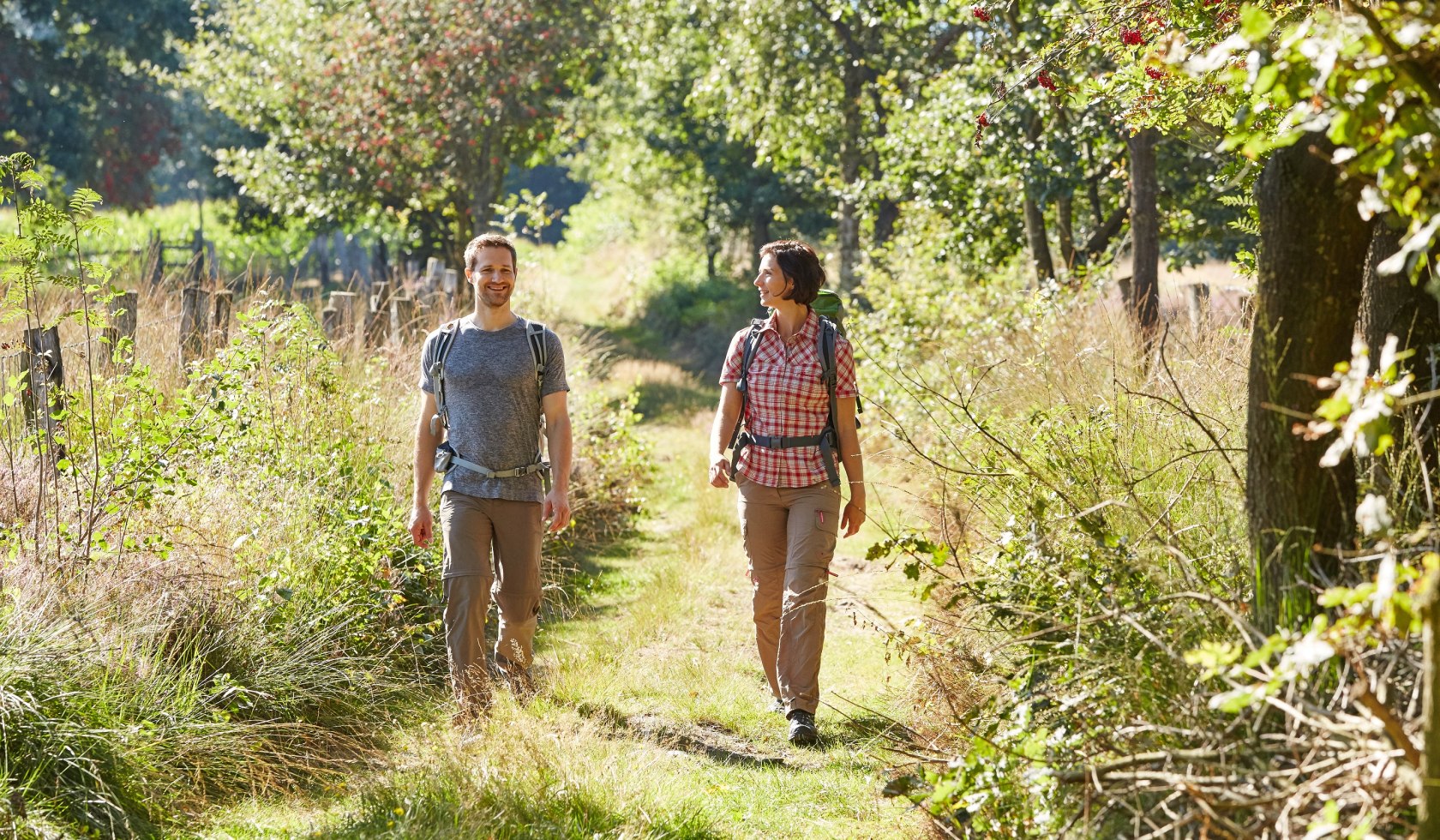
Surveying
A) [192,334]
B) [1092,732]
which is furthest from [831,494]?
[192,334]

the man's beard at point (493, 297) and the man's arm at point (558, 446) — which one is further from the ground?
the man's beard at point (493, 297)

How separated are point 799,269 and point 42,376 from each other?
3.55 metres

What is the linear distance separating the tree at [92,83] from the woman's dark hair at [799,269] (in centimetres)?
2985

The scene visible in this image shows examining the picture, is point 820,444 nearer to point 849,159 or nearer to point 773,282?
point 773,282

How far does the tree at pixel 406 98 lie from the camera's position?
773 inches

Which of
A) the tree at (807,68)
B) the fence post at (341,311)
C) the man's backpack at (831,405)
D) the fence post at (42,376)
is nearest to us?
the man's backpack at (831,405)

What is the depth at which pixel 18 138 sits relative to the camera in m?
32.8

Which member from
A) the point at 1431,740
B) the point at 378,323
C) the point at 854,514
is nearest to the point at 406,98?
the point at 378,323

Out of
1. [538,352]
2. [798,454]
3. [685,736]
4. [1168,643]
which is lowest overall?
[685,736]

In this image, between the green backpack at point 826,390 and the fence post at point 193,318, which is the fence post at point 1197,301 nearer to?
the green backpack at point 826,390

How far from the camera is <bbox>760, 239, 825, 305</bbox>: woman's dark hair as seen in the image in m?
5.43

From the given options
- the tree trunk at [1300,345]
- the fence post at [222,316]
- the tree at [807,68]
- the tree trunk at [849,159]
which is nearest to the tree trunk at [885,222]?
the tree trunk at [849,159]

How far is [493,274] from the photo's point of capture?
5270 mm

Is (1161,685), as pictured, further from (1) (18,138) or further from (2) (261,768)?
(1) (18,138)
